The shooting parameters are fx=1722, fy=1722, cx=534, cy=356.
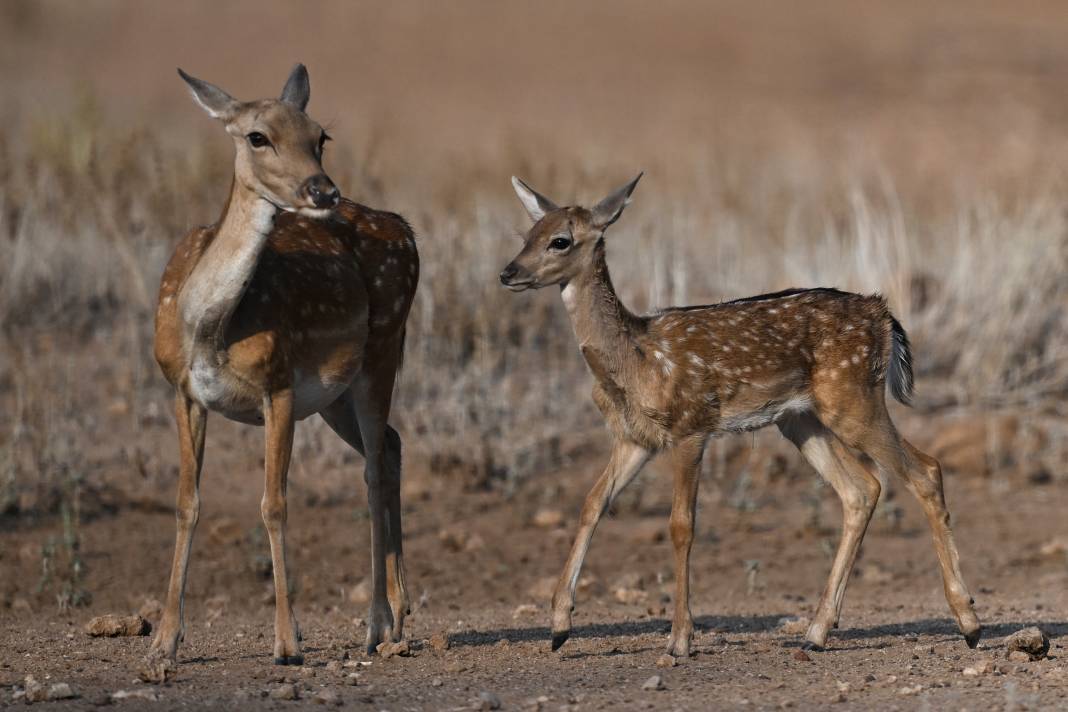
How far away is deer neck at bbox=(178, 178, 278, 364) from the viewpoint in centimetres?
815

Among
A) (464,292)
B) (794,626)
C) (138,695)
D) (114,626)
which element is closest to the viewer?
(138,695)

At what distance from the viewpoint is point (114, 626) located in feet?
31.7

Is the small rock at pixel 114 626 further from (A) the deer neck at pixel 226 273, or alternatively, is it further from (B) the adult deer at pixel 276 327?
(A) the deer neck at pixel 226 273

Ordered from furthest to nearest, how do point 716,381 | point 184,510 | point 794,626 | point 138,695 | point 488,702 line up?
point 794,626 → point 716,381 → point 184,510 → point 138,695 → point 488,702

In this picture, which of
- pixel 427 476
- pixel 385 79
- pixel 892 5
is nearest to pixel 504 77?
pixel 385 79

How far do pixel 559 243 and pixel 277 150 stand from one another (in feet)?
5.99

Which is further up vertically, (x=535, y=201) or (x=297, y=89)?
(x=297, y=89)

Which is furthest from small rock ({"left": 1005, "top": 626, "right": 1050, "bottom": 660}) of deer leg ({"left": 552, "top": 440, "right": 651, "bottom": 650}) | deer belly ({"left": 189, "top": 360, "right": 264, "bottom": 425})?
deer belly ({"left": 189, "top": 360, "right": 264, "bottom": 425})

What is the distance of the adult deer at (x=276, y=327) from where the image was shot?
816cm

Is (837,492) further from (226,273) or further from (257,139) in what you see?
(257,139)

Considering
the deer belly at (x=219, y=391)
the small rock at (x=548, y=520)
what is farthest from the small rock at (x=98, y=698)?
the small rock at (x=548, y=520)

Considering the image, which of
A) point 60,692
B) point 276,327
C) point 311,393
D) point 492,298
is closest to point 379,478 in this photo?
point 311,393

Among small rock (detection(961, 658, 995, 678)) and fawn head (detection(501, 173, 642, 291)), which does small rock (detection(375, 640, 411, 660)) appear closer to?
fawn head (detection(501, 173, 642, 291))

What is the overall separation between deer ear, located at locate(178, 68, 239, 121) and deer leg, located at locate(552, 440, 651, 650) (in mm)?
2725
